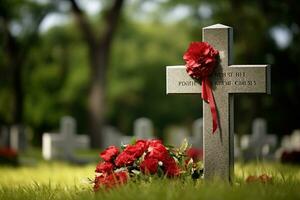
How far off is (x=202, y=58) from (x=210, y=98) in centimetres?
52

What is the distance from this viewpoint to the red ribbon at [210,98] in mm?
8805

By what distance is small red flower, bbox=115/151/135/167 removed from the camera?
827 centimetres

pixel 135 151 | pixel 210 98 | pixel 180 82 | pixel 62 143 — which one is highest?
pixel 180 82

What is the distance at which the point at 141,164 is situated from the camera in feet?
26.8

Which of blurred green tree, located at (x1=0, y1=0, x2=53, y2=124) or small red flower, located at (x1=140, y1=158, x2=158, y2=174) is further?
blurred green tree, located at (x1=0, y1=0, x2=53, y2=124)

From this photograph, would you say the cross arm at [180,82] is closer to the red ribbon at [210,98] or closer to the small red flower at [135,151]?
the red ribbon at [210,98]

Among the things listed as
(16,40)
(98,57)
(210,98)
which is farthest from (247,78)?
(16,40)

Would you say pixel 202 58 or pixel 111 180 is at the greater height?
pixel 202 58

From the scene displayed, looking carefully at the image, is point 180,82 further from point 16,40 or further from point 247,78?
point 16,40

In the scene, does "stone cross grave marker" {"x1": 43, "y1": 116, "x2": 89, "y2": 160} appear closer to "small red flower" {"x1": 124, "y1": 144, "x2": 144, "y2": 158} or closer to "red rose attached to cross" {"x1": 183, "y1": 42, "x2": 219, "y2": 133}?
"red rose attached to cross" {"x1": 183, "y1": 42, "x2": 219, "y2": 133}

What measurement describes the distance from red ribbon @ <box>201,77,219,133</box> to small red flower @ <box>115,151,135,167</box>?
1194mm

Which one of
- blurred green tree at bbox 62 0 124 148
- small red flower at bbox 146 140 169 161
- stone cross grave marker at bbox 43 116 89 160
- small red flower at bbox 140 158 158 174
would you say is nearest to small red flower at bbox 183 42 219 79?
small red flower at bbox 146 140 169 161

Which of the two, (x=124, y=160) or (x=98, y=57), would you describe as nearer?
(x=124, y=160)

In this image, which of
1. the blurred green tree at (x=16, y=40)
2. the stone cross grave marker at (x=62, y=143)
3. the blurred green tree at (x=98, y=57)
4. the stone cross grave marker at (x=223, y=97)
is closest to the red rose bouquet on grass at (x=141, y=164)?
the stone cross grave marker at (x=223, y=97)
